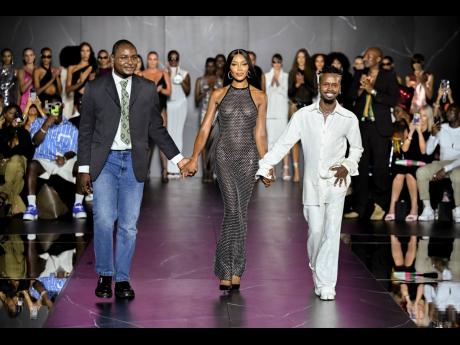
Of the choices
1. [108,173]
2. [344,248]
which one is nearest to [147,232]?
[344,248]

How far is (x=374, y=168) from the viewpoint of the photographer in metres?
10.8

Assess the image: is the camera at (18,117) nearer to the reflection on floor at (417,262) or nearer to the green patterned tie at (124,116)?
the reflection on floor at (417,262)

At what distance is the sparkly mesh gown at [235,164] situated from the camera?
6852 mm

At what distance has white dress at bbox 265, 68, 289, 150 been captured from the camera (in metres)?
15.0

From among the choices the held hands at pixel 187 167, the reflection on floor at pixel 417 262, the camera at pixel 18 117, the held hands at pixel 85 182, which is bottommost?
the reflection on floor at pixel 417 262

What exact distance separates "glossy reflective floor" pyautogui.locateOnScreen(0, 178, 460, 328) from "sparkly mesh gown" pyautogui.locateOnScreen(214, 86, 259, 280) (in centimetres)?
32

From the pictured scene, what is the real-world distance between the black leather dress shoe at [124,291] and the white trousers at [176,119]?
8.56m

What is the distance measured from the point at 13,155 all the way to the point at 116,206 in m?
4.47

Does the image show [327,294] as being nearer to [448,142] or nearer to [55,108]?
[448,142]

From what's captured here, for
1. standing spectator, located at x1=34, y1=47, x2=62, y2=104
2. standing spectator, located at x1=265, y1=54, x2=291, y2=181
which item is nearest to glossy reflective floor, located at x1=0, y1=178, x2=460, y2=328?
standing spectator, located at x1=34, y1=47, x2=62, y2=104

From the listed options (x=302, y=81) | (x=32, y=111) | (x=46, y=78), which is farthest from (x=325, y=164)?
(x=46, y=78)

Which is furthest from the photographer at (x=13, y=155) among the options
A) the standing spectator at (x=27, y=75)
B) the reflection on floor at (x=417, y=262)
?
the reflection on floor at (x=417, y=262)

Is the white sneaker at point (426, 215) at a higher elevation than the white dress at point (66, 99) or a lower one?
lower
